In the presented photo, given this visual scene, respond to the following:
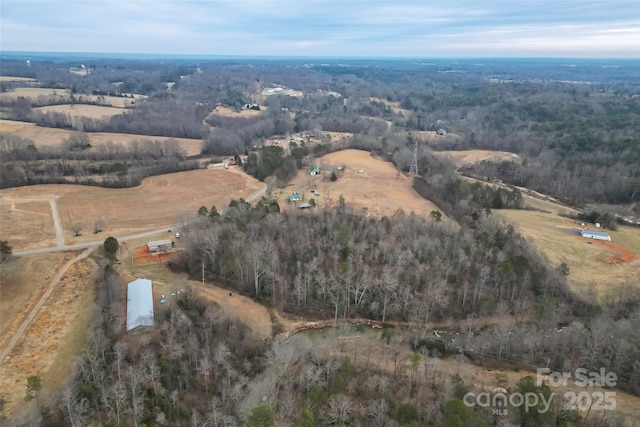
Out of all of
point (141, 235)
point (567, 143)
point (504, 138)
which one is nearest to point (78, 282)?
point (141, 235)

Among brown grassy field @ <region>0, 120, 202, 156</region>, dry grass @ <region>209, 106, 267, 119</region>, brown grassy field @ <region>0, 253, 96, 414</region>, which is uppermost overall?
dry grass @ <region>209, 106, 267, 119</region>

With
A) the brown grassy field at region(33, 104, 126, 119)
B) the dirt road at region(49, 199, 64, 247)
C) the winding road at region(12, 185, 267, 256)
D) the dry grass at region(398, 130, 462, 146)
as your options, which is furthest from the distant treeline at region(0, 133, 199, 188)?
the dry grass at region(398, 130, 462, 146)

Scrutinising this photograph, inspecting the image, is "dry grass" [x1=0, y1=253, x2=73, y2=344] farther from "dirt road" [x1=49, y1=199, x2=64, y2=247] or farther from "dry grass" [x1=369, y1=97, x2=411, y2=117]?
"dry grass" [x1=369, y1=97, x2=411, y2=117]

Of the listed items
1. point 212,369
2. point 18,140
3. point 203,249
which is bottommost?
point 212,369

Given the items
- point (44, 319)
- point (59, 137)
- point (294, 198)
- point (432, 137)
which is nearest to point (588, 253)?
point (294, 198)

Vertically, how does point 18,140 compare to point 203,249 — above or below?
above

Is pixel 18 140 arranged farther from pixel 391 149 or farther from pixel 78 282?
pixel 391 149
